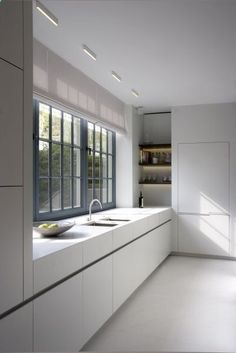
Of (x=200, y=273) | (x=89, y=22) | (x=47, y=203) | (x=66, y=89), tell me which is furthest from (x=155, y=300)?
(x=89, y=22)

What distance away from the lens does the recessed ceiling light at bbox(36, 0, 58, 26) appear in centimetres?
251

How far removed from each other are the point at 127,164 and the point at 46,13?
345 cm

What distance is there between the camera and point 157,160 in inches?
247

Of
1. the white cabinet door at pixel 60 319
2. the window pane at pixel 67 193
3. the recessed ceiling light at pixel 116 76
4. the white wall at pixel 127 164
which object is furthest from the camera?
the white wall at pixel 127 164

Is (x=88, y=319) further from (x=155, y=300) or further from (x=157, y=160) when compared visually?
(x=157, y=160)

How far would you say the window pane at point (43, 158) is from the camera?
3.63 meters

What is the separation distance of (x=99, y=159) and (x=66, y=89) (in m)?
1.59

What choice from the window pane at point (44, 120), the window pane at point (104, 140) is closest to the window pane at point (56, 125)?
the window pane at point (44, 120)

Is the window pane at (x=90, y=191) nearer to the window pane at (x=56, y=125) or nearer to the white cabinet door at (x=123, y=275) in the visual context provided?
the window pane at (x=56, y=125)

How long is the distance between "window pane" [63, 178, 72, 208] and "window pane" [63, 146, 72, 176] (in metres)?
0.09

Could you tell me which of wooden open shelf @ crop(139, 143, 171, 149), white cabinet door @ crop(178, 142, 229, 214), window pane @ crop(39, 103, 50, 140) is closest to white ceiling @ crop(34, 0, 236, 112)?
window pane @ crop(39, 103, 50, 140)

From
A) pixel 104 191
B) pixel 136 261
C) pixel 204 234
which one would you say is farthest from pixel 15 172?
pixel 204 234

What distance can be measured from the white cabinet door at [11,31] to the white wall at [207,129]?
4381 millimetres

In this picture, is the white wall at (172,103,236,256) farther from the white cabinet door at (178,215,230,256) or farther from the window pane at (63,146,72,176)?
the window pane at (63,146,72,176)
